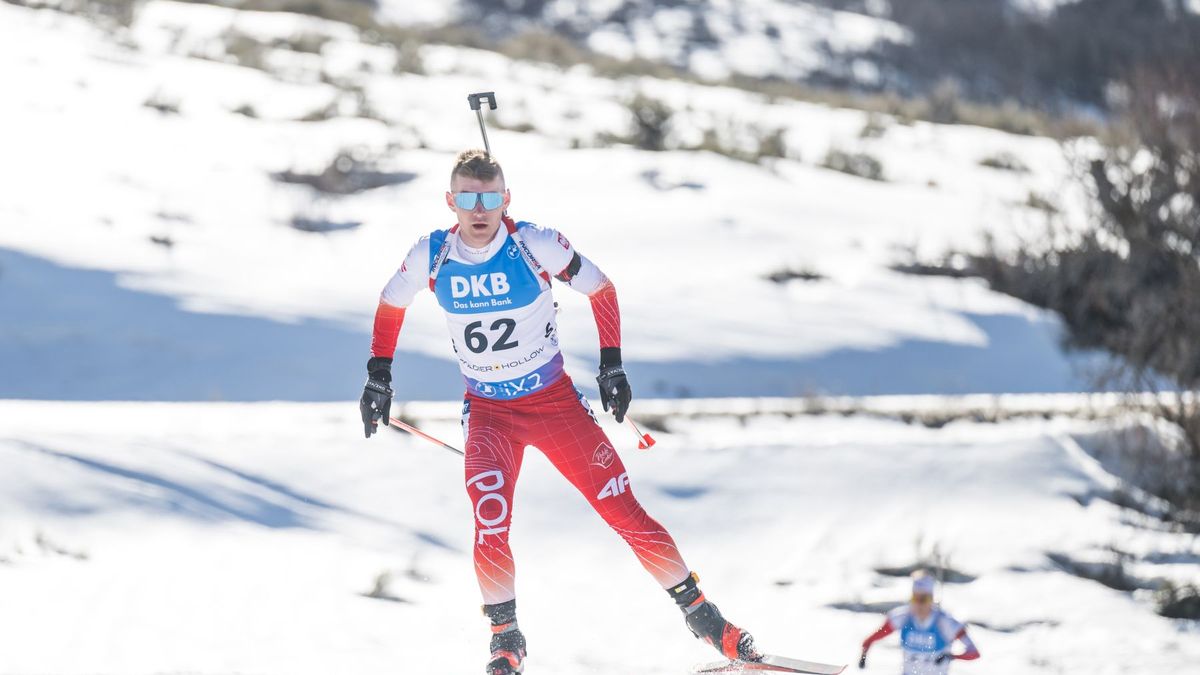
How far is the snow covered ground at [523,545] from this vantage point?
579cm

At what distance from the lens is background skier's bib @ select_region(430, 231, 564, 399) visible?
5.20m

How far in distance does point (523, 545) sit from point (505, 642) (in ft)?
8.62

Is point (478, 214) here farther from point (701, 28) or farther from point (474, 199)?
point (701, 28)

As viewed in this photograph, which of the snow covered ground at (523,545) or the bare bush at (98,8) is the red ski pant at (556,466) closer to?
the snow covered ground at (523,545)

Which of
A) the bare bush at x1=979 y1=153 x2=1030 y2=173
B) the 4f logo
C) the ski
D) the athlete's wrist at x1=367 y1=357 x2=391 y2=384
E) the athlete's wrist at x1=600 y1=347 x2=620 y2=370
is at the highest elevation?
the bare bush at x1=979 y1=153 x2=1030 y2=173

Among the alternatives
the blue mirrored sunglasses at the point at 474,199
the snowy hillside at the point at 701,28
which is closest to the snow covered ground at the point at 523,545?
the blue mirrored sunglasses at the point at 474,199

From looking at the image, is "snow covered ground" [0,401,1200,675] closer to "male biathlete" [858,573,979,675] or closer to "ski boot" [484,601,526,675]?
"ski boot" [484,601,526,675]

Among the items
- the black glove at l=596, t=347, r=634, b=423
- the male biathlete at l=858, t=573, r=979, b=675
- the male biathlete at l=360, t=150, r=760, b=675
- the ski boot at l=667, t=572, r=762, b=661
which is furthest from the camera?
the black glove at l=596, t=347, r=634, b=423

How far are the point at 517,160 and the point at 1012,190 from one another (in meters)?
7.02

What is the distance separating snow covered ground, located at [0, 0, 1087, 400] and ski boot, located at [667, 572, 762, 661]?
5.02 metres

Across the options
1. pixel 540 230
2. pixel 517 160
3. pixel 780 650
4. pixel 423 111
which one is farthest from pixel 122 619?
pixel 423 111

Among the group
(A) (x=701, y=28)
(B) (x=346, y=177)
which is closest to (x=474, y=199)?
(B) (x=346, y=177)

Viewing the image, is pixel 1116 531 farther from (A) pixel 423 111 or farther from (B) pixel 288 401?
(A) pixel 423 111

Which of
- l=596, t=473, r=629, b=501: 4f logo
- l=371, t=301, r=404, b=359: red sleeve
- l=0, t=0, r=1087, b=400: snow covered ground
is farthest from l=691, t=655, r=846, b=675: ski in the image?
l=0, t=0, r=1087, b=400: snow covered ground
